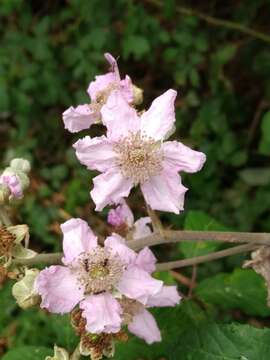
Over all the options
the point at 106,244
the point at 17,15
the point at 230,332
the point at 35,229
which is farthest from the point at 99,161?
the point at 17,15

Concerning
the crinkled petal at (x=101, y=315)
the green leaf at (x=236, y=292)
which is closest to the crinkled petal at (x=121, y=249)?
the crinkled petal at (x=101, y=315)

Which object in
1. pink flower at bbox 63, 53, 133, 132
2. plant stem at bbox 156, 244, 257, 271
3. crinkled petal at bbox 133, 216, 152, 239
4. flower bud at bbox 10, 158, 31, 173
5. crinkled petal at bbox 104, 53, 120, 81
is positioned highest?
crinkled petal at bbox 104, 53, 120, 81

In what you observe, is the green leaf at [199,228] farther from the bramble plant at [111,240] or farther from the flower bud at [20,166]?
the flower bud at [20,166]

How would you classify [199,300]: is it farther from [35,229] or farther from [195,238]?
[35,229]

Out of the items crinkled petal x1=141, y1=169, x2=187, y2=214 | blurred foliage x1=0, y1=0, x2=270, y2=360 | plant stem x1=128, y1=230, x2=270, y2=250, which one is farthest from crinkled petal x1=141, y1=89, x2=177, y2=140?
blurred foliage x1=0, y1=0, x2=270, y2=360

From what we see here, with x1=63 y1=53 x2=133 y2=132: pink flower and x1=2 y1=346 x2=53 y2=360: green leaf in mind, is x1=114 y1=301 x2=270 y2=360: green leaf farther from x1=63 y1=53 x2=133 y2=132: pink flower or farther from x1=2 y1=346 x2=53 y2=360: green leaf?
x1=63 y1=53 x2=133 y2=132: pink flower

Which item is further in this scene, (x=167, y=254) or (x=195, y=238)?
(x=167, y=254)
